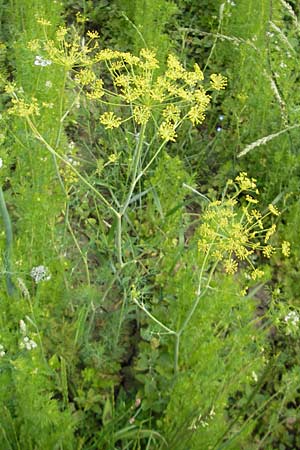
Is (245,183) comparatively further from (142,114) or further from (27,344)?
(27,344)

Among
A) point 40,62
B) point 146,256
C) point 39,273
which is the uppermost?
point 40,62

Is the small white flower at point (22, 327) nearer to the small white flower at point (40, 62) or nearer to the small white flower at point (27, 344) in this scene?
the small white flower at point (27, 344)

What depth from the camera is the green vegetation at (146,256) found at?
6.72ft

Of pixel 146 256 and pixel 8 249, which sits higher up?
pixel 8 249

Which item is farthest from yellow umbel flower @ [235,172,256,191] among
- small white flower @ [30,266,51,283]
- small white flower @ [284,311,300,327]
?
small white flower @ [30,266,51,283]

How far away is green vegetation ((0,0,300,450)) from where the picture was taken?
2049 millimetres

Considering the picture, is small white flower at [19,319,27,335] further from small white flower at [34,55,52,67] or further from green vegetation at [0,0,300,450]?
small white flower at [34,55,52,67]

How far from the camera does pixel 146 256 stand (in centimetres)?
308

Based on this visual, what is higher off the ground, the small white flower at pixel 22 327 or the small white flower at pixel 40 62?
the small white flower at pixel 40 62

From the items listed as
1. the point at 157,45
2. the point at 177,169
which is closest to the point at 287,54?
the point at 157,45

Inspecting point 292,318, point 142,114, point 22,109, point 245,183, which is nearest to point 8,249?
point 22,109

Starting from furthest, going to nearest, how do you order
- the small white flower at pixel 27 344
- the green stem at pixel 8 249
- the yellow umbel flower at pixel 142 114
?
the green stem at pixel 8 249
the small white flower at pixel 27 344
the yellow umbel flower at pixel 142 114

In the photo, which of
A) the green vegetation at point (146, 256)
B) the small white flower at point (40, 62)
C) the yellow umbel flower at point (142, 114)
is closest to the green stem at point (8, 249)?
the green vegetation at point (146, 256)

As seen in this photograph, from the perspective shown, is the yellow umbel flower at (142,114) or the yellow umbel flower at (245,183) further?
the yellow umbel flower at (245,183)
